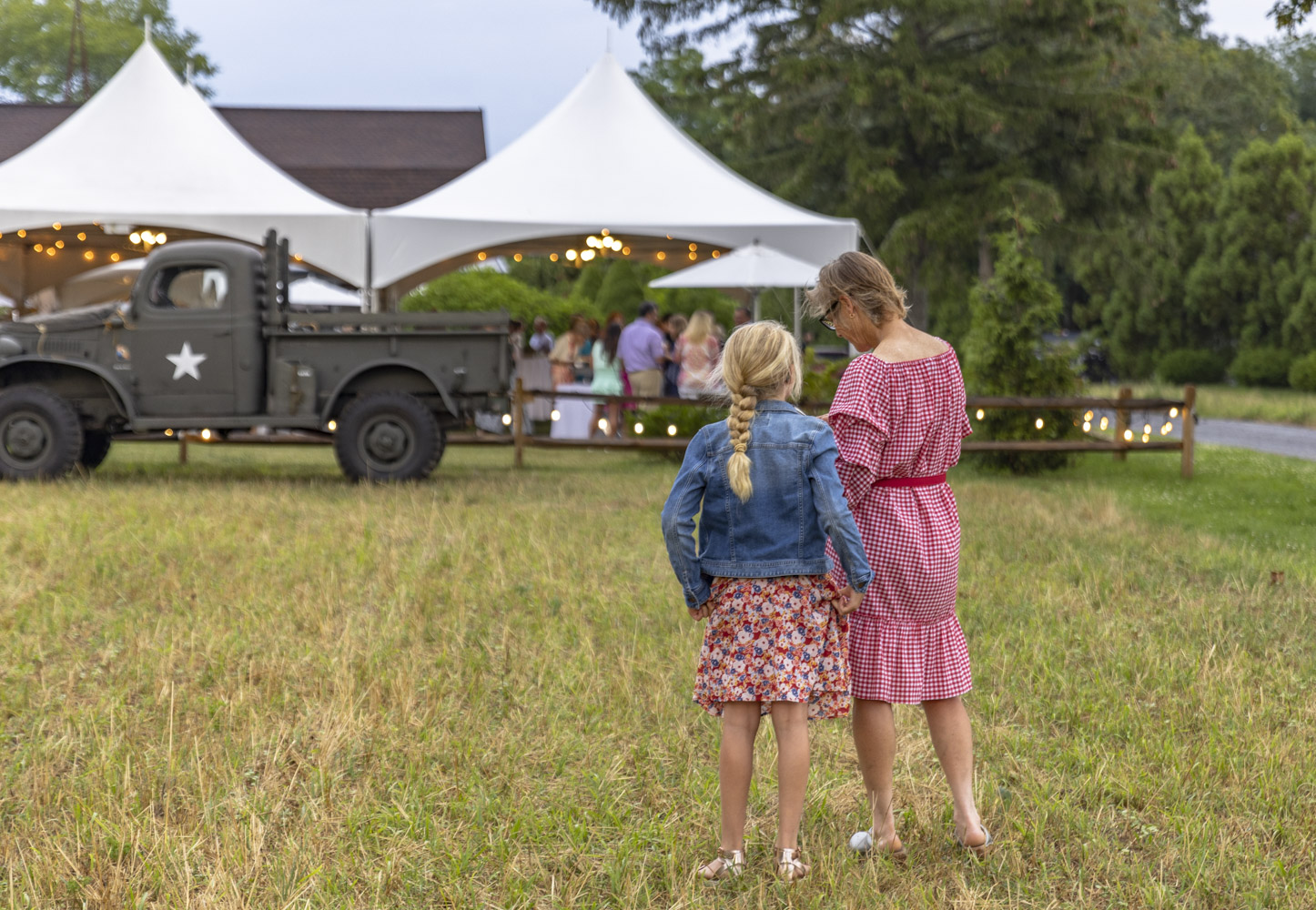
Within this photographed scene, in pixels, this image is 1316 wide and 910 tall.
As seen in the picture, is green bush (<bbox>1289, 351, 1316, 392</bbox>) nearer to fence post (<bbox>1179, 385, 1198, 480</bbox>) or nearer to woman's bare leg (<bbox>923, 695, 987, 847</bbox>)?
fence post (<bbox>1179, 385, 1198, 480</bbox>)

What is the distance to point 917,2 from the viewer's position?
2397 centimetres

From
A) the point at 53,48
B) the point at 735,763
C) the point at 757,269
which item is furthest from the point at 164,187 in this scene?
the point at 53,48

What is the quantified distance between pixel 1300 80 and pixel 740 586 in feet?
211

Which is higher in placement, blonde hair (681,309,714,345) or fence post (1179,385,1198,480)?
blonde hair (681,309,714,345)

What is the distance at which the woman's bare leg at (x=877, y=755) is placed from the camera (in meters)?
3.37

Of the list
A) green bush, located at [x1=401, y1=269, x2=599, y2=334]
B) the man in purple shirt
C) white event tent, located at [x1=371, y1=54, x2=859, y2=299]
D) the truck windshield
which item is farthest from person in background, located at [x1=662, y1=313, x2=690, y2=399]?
green bush, located at [x1=401, y1=269, x2=599, y2=334]

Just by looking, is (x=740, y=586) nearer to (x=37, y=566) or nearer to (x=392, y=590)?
(x=392, y=590)

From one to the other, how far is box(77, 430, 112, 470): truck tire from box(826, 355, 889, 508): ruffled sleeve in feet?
34.0

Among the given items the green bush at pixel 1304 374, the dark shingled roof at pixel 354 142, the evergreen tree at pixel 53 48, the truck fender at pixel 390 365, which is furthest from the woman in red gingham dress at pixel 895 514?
the evergreen tree at pixel 53 48

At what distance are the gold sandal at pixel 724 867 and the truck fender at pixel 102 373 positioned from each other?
930cm

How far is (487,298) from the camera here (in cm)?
2372

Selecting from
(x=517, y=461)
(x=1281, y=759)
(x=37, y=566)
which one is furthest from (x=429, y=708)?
(x=517, y=461)

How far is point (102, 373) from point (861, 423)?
377 inches

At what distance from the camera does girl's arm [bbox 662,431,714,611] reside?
3148 millimetres
